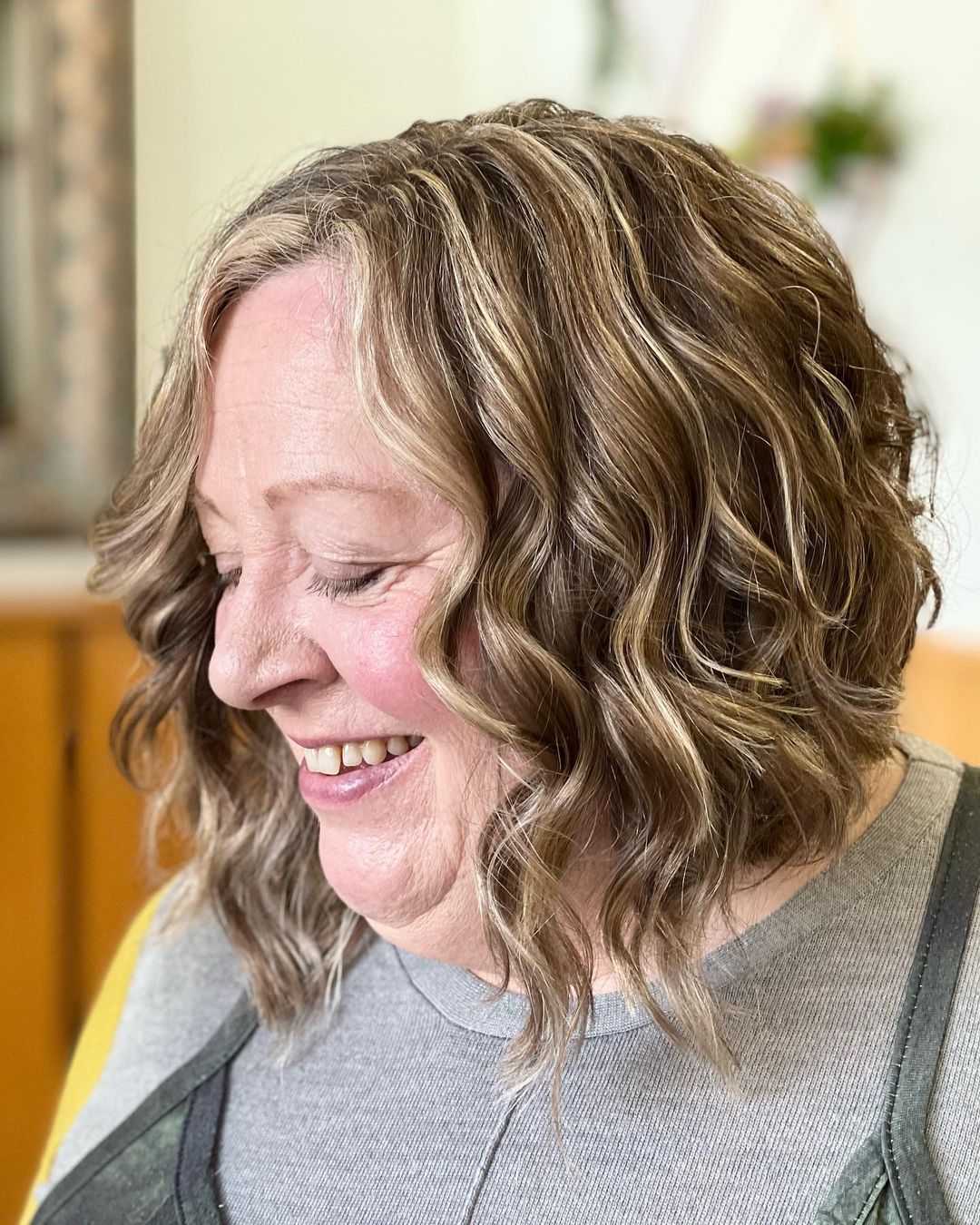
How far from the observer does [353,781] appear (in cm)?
89

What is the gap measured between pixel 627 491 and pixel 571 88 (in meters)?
2.05

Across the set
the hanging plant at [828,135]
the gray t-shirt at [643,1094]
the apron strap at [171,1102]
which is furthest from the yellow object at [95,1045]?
the hanging plant at [828,135]

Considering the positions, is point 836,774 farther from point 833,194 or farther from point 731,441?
point 833,194

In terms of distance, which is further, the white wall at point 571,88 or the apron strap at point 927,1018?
the white wall at point 571,88

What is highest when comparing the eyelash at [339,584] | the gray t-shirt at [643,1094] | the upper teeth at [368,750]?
the eyelash at [339,584]

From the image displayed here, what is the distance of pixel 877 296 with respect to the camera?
2586 millimetres

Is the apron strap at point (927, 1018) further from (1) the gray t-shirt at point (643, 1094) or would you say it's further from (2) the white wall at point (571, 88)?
(2) the white wall at point (571, 88)

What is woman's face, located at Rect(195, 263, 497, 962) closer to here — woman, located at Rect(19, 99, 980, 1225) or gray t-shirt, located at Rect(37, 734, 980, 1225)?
woman, located at Rect(19, 99, 980, 1225)

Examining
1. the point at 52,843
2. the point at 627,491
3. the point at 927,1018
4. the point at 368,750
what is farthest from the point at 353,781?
the point at 52,843

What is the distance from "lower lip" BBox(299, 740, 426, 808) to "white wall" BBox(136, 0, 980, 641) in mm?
1528

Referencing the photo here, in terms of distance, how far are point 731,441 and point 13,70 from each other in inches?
74.4

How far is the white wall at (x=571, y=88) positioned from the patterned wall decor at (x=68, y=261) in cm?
7

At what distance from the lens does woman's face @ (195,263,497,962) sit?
822mm

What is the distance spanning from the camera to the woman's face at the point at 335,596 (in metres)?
0.82
